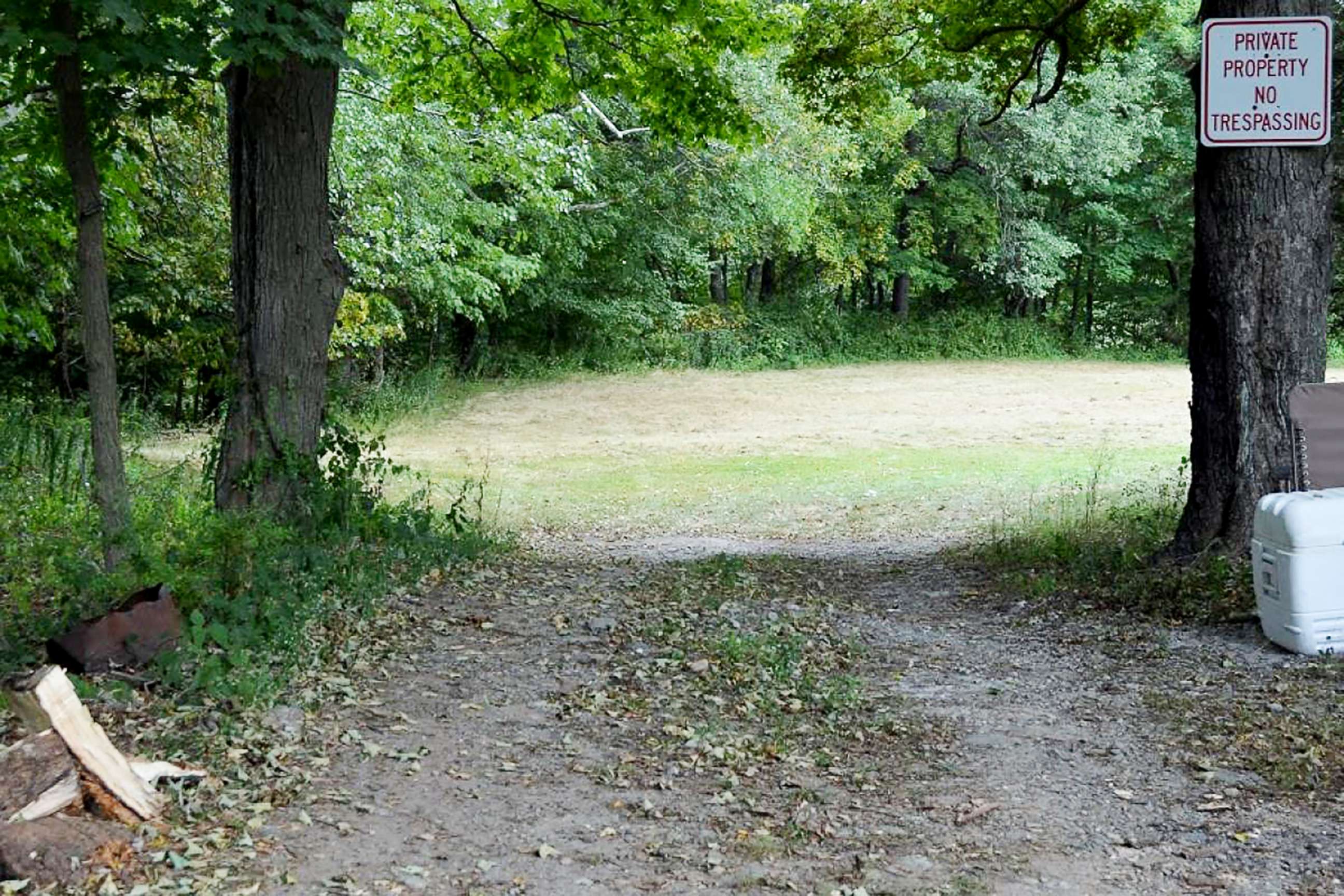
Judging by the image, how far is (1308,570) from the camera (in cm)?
597

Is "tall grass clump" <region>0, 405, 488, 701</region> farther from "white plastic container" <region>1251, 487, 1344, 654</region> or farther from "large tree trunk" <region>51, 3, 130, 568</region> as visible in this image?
"white plastic container" <region>1251, 487, 1344, 654</region>

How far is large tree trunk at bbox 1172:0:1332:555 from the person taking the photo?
7539 millimetres

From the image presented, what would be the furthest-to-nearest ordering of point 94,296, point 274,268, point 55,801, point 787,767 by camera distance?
point 274,268, point 94,296, point 787,767, point 55,801

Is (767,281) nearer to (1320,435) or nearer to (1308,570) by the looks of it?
(1320,435)

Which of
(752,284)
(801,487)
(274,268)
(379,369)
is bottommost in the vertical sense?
(801,487)

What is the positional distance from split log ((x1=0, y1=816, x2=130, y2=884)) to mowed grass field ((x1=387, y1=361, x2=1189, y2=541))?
8.59 m

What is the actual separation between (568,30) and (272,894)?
984 cm

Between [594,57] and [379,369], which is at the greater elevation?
[594,57]

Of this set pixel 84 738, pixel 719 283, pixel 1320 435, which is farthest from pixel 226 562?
pixel 719 283

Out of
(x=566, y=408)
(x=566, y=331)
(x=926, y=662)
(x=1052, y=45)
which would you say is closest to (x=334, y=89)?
(x=926, y=662)

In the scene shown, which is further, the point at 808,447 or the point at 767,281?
the point at 767,281

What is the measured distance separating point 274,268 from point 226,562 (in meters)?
2.63

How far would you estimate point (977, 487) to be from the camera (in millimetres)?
16844

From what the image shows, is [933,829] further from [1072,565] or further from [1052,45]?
[1052,45]
